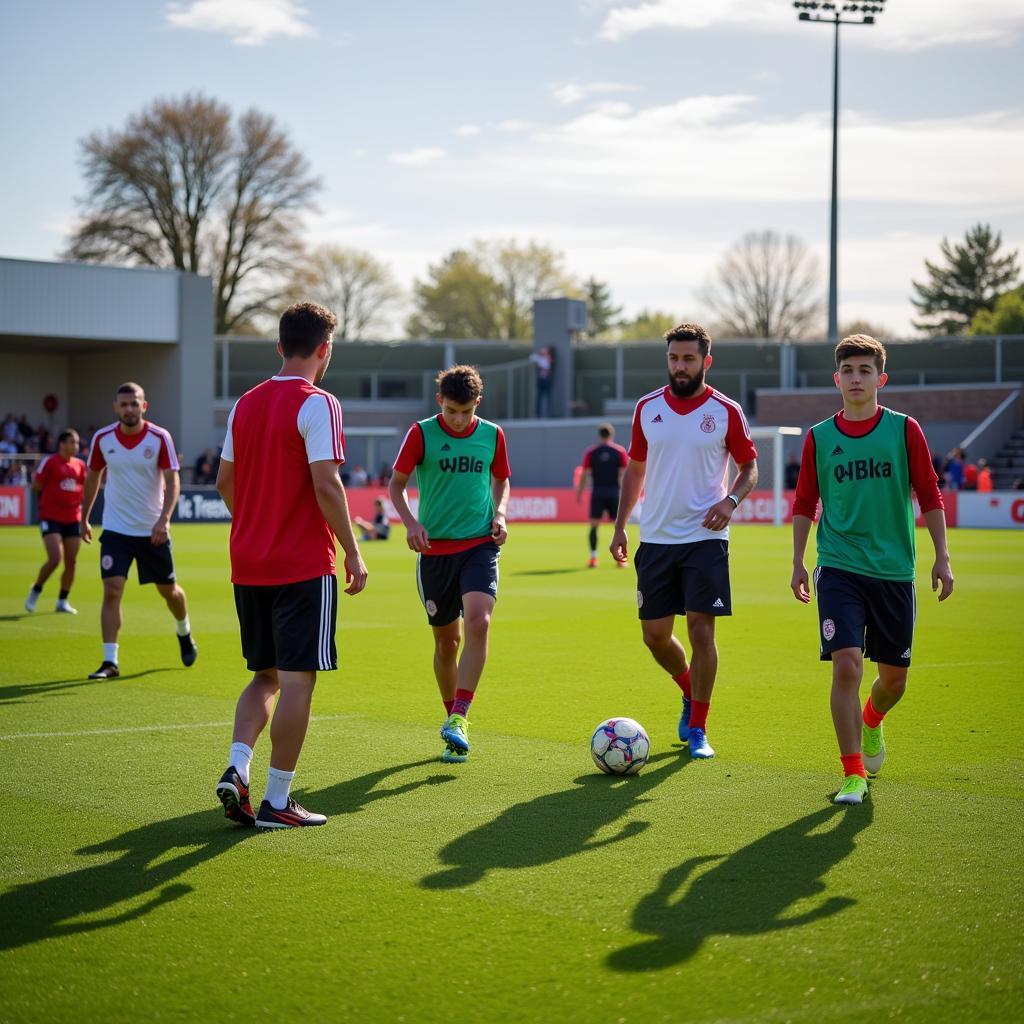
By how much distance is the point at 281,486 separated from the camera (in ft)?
19.3

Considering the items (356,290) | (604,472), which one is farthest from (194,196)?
(604,472)

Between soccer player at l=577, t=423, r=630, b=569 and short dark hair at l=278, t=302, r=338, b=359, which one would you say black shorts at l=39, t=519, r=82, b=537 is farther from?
short dark hair at l=278, t=302, r=338, b=359

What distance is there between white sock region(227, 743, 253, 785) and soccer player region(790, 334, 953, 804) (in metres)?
2.65

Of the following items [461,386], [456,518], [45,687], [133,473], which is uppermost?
[461,386]

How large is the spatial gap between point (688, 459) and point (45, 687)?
5.27 metres

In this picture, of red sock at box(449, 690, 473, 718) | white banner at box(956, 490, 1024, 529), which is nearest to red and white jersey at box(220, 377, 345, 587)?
red sock at box(449, 690, 473, 718)

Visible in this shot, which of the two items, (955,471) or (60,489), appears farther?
(955,471)

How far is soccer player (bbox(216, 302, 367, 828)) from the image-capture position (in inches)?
229

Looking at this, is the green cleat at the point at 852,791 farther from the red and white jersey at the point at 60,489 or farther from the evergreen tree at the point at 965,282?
the evergreen tree at the point at 965,282

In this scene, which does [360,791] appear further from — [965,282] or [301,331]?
[965,282]

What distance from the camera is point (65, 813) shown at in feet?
20.1

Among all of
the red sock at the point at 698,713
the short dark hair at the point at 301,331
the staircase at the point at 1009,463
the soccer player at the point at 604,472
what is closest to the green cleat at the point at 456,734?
the red sock at the point at 698,713

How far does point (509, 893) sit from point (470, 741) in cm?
307

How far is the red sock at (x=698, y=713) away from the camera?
7.64 m
